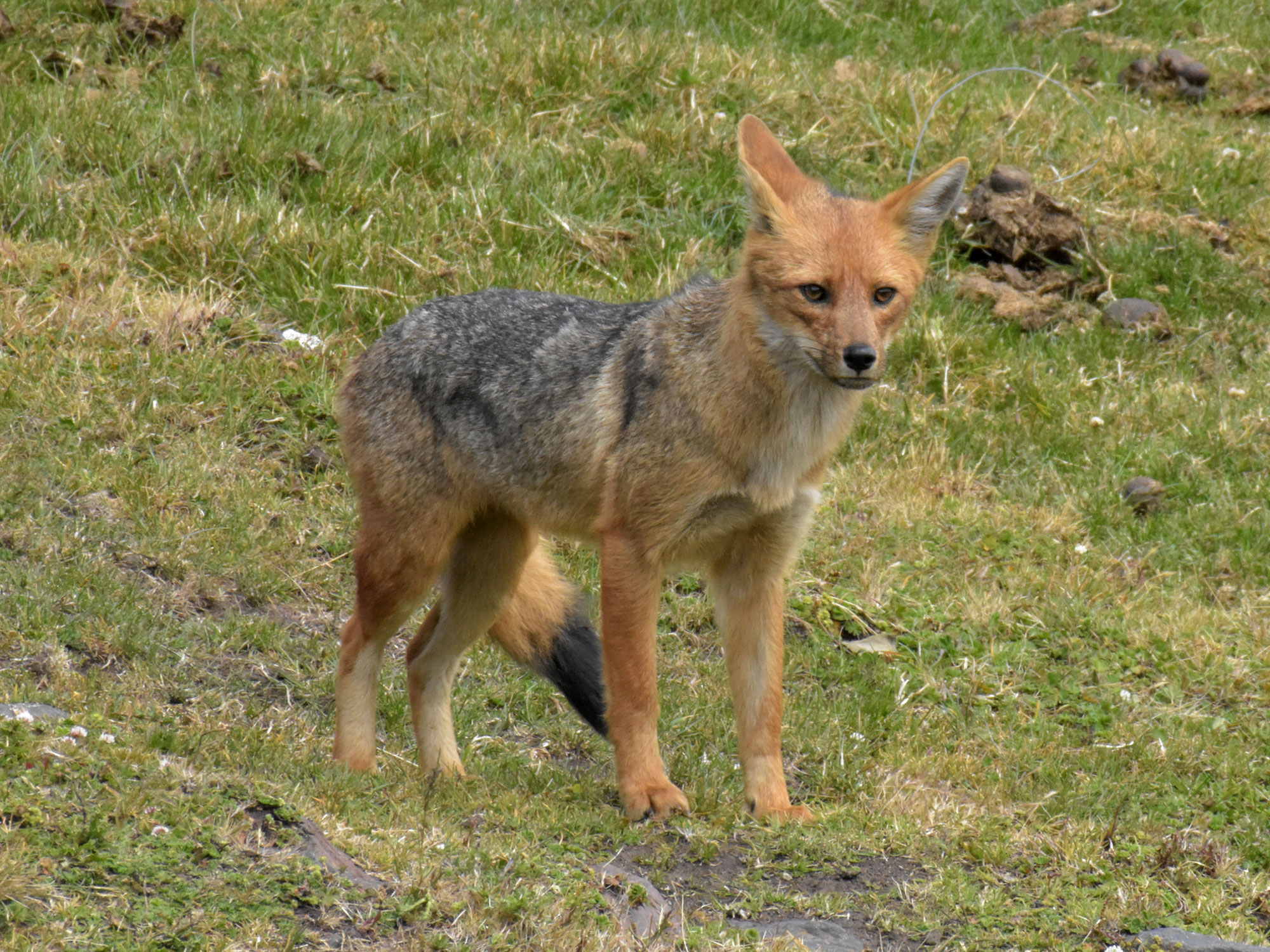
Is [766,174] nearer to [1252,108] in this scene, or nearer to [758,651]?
[758,651]

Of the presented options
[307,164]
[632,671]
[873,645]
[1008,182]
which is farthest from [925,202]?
[307,164]

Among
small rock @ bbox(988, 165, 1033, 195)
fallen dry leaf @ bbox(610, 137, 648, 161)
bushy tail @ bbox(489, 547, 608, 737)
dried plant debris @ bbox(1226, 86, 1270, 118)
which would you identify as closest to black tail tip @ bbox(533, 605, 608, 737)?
bushy tail @ bbox(489, 547, 608, 737)

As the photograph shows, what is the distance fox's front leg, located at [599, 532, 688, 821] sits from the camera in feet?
16.0

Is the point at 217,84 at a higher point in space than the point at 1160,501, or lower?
higher

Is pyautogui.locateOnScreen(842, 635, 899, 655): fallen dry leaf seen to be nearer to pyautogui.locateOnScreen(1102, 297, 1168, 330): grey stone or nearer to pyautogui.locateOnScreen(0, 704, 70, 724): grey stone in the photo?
pyautogui.locateOnScreen(1102, 297, 1168, 330): grey stone

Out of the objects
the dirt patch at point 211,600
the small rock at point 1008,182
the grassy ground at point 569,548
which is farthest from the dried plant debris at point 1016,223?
the dirt patch at point 211,600

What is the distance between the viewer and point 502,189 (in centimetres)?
870

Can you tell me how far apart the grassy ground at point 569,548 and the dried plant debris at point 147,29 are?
9 centimetres

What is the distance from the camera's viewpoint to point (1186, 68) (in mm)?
10930

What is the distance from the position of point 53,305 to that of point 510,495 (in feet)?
11.5

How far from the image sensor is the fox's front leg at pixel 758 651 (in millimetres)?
5094

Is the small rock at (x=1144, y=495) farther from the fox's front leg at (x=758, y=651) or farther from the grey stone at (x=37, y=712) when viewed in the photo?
the grey stone at (x=37, y=712)

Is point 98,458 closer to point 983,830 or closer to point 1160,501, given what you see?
point 983,830

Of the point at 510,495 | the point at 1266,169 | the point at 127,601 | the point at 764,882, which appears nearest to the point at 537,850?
the point at 764,882
